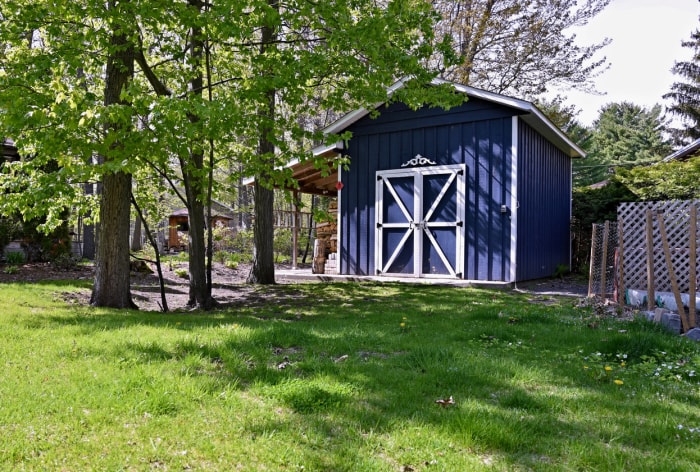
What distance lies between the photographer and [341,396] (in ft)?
9.68

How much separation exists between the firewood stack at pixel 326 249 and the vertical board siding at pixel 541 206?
4832 millimetres

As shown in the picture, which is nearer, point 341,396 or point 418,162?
point 341,396

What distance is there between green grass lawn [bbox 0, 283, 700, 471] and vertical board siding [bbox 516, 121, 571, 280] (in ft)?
18.2

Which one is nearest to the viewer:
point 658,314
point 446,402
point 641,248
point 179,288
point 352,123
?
point 446,402

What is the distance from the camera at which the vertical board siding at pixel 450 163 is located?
396 inches

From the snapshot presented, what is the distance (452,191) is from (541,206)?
2.74 m

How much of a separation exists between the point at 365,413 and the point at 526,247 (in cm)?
904

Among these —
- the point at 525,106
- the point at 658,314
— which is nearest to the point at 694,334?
the point at 658,314

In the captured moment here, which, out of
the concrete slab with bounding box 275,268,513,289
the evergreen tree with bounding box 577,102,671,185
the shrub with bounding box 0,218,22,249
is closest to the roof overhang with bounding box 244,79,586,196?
the concrete slab with bounding box 275,268,513,289

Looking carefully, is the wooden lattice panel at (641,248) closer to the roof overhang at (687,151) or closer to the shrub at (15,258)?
the roof overhang at (687,151)

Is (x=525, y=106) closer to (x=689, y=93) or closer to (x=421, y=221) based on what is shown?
(x=421, y=221)

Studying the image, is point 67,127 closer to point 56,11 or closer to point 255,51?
point 56,11

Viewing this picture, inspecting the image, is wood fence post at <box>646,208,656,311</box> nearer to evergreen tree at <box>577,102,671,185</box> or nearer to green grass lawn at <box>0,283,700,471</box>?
green grass lawn at <box>0,283,700,471</box>

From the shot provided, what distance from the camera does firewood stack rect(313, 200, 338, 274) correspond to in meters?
13.0
